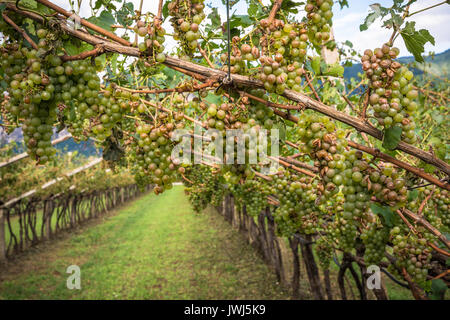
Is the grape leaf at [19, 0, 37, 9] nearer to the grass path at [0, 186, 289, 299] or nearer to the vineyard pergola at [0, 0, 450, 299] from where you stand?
the vineyard pergola at [0, 0, 450, 299]

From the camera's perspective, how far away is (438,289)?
2.31m

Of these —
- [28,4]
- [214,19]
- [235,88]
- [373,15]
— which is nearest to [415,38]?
[373,15]

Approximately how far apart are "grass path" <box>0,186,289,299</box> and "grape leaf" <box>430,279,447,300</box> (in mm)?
4394

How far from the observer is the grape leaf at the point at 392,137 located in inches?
44.4

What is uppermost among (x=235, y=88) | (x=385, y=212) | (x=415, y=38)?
(x=415, y=38)

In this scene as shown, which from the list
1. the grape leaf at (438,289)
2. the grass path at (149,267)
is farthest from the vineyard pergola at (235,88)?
the grass path at (149,267)

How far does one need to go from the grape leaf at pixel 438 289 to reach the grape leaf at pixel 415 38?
6.07 feet

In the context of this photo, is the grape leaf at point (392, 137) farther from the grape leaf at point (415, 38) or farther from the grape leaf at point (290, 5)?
the grape leaf at point (290, 5)

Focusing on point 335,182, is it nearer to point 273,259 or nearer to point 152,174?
point 152,174

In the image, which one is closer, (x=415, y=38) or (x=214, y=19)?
(x=415, y=38)

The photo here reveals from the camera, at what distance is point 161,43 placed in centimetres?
117

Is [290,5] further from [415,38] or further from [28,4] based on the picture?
[28,4]

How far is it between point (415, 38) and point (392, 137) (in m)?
0.50
